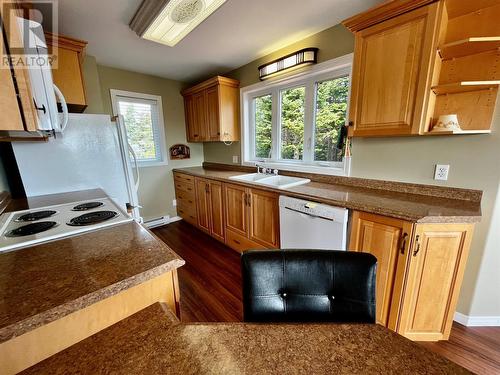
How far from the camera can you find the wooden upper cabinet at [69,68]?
1796 mm

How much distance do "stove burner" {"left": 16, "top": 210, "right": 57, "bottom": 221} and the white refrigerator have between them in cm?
38

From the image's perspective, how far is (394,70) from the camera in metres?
1.47

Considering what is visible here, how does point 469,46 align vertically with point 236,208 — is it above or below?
above

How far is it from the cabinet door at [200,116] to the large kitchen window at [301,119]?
2.09 feet

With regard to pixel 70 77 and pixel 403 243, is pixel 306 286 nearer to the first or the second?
pixel 403 243

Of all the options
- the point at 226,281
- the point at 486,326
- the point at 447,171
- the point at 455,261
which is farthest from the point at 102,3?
the point at 486,326

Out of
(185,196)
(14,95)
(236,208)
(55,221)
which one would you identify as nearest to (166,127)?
(185,196)

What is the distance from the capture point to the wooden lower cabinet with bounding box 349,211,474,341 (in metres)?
1.26

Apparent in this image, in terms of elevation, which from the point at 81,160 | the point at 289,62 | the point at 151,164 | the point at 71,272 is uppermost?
the point at 289,62

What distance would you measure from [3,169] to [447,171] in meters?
3.64

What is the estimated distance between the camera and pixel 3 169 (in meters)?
1.90

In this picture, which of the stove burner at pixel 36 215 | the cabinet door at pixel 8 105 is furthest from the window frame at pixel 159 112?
the cabinet door at pixel 8 105

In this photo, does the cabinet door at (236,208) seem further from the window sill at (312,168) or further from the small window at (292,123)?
the small window at (292,123)

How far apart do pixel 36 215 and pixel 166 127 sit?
253 cm
